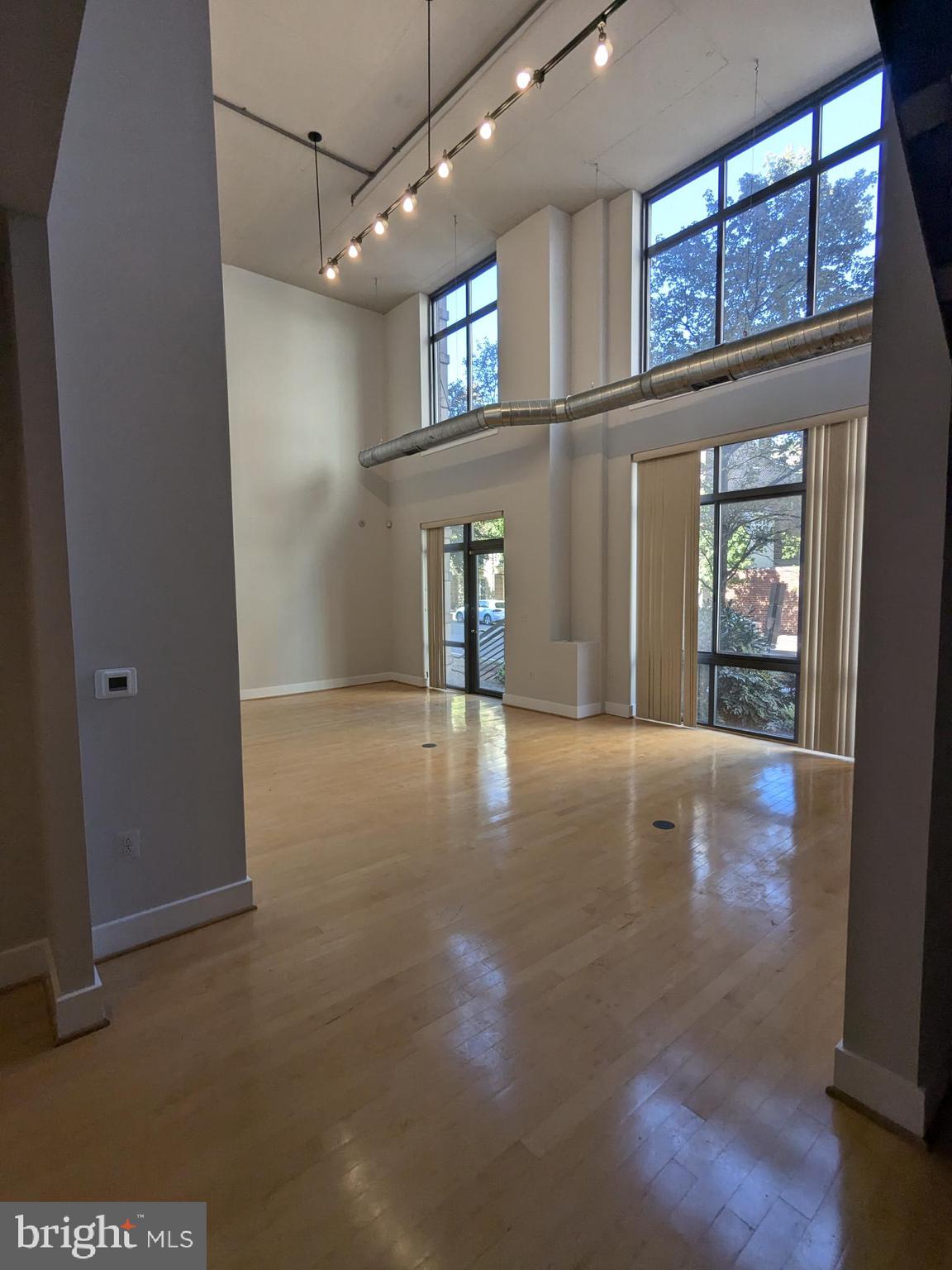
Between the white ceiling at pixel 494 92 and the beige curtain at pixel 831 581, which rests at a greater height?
the white ceiling at pixel 494 92

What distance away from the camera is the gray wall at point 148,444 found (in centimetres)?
225

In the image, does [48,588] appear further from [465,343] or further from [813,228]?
[465,343]

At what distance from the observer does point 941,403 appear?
1395 millimetres

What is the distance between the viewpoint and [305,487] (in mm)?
8469

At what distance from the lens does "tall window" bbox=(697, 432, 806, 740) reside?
5227mm

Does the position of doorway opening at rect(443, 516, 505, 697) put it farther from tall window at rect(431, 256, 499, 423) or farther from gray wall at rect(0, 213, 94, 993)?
gray wall at rect(0, 213, 94, 993)

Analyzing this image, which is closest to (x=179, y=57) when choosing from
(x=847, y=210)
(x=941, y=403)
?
(x=941, y=403)

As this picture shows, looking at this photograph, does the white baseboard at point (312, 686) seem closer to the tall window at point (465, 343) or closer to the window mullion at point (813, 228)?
the tall window at point (465, 343)

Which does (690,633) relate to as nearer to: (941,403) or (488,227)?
(941,403)

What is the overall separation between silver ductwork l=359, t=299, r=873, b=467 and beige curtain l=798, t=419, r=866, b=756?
0.76 m

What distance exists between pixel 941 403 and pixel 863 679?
70cm

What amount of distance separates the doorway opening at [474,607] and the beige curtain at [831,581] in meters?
3.64

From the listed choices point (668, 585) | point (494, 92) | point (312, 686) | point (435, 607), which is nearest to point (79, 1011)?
point (668, 585)

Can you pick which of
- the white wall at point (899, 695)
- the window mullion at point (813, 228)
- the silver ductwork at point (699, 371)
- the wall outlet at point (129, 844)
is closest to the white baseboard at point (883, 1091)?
the white wall at point (899, 695)
